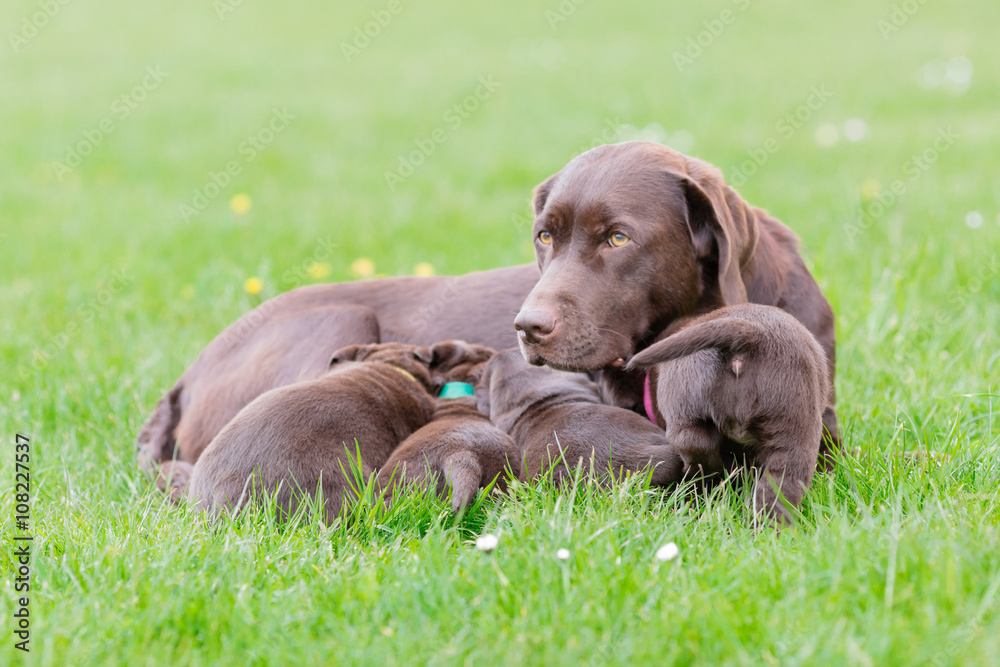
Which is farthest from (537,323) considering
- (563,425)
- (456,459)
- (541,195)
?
(541,195)

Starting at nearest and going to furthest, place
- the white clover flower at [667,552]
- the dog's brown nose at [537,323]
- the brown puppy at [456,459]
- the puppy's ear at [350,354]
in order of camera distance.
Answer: the white clover flower at [667,552], the brown puppy at [456,459], the dog's brown nose at [537,323], the puppy's ear at [350,354]

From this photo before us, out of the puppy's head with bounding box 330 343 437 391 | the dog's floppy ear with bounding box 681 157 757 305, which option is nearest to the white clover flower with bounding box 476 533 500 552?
the dog's floppy ear with bounding box 681 157 757 305

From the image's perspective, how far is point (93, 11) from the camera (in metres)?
18.1

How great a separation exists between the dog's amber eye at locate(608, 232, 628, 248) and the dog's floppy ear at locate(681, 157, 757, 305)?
9.2 inches

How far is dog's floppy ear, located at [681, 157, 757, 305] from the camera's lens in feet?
10.4

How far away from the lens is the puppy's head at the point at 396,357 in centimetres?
375

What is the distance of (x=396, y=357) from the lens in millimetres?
3783

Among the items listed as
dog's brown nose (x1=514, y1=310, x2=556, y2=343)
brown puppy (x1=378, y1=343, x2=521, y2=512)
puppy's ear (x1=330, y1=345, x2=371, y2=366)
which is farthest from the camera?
puppy's ear (x1=330, y1=345, x2=371, y2=366)

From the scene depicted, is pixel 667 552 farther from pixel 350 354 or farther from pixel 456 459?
pixel 350 354

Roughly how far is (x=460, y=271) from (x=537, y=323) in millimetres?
3009

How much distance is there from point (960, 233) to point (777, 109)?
4.24 m

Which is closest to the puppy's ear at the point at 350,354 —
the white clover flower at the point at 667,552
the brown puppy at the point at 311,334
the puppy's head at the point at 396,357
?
the puppy's head at the point at 396,357

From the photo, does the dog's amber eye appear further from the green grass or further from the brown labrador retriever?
the green grass

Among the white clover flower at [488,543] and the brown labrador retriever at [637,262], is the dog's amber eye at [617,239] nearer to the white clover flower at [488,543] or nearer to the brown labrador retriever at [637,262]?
the brown labrador retriever at [637,262]
